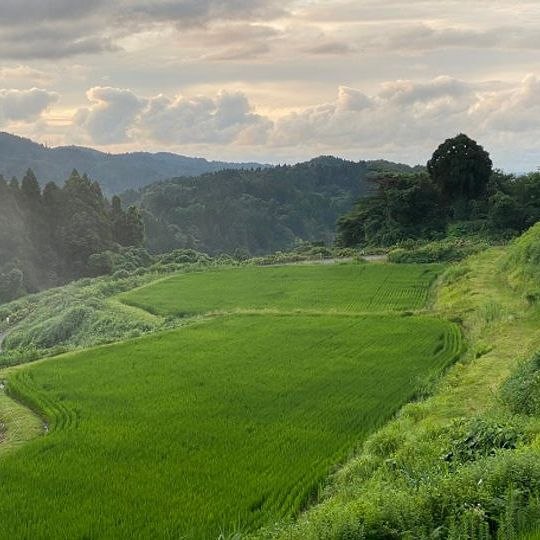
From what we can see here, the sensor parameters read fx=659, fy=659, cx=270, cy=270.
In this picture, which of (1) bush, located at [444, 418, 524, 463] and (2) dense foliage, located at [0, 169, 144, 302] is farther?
(2) dense foliage, located at [0, 169, 144, 302]

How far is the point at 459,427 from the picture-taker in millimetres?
10875

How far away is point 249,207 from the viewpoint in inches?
4892

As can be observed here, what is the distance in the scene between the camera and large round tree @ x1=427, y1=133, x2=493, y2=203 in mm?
52469

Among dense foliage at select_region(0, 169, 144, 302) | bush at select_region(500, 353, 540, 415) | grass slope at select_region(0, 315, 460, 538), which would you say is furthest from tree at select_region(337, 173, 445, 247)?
bush at select_region(500, 353, 540, 415)

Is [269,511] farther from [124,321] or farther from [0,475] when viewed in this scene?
[124,321]

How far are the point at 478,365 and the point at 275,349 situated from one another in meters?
7.00

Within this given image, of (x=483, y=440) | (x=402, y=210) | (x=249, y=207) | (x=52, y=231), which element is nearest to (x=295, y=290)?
(x=402, y=210)

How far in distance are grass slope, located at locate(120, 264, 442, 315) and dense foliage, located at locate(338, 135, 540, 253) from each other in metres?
13.4

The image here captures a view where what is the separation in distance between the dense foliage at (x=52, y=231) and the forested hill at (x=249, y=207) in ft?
96.6

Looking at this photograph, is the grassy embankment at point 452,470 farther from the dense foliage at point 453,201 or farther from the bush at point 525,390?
the dense foliage at point 453,201

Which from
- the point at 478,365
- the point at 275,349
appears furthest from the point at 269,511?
the point at 275,349

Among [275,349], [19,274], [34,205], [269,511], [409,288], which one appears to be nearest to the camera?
[269,511]

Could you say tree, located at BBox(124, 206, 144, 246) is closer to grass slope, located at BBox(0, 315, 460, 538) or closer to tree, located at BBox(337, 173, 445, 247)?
tree, located at BBox(337, 173, 445, 247)

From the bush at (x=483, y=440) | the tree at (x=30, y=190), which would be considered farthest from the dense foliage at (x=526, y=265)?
the tree at (x=30, y=190)
